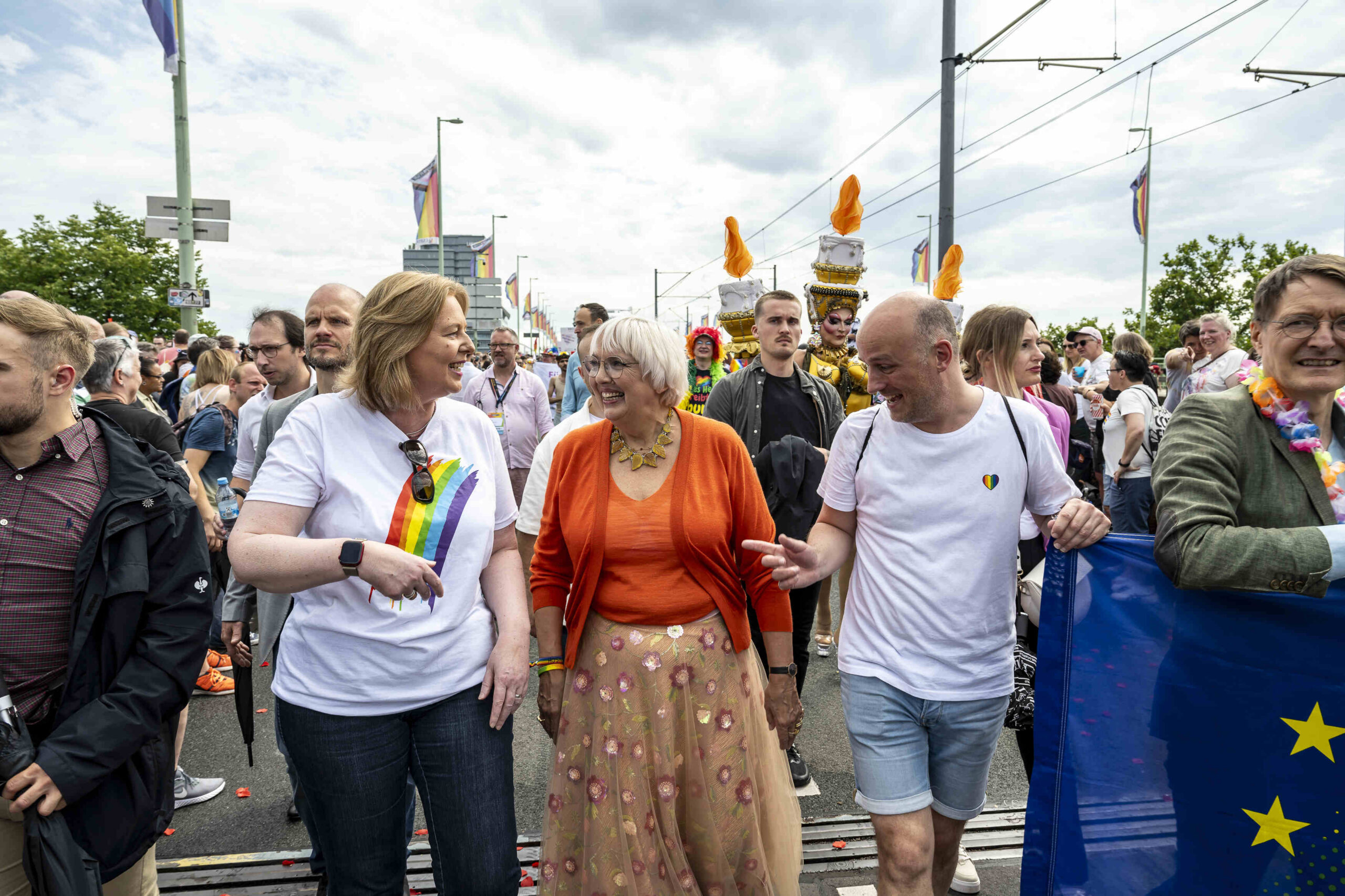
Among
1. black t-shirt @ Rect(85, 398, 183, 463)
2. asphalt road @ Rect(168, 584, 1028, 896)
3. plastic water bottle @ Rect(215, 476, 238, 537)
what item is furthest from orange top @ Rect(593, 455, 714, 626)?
plastic water bottle @ Rect(215, 476, 238, 537)

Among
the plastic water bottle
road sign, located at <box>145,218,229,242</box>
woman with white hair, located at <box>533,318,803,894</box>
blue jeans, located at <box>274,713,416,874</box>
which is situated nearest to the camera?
blue jeans, located at <box>274,713,416,874</box>

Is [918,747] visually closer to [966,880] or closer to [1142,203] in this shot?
[966,880]

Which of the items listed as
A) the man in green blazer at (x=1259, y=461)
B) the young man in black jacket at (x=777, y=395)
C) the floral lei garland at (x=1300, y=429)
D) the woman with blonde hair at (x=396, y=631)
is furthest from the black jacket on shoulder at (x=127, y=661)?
the floral lei garland at (x=1300, y=429)

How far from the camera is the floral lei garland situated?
1.85 m

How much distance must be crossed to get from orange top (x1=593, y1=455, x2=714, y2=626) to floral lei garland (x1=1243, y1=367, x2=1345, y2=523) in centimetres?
148

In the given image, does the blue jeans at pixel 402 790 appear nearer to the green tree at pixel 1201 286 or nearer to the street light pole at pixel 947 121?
the street light pole at pixel 947 121

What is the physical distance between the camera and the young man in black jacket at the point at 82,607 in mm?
1876

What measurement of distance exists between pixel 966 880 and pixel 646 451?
82.0 inches

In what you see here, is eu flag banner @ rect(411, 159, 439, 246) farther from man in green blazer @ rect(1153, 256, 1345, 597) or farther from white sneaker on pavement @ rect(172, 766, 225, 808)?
man in green blazer @ rect(1153, 256, 1345, 597)

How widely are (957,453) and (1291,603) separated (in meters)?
0.87

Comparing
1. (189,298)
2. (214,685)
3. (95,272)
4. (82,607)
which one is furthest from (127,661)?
(95,272)

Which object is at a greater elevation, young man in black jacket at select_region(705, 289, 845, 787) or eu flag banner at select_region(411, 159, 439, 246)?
eu flag banner at select_region(411, 159, 439, 246)

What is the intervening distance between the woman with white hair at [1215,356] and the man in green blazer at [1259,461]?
5.04 meters

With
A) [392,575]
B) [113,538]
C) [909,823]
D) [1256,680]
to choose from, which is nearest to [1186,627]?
[1256,680]
